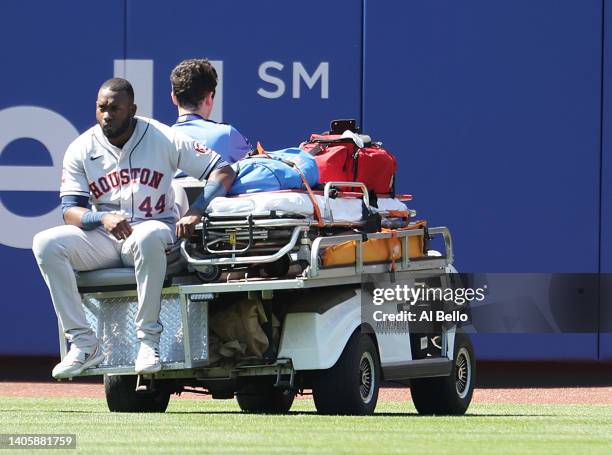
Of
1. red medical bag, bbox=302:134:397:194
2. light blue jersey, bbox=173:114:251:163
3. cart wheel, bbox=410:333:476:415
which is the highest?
light blue jersey, bbox=173:114:251:163

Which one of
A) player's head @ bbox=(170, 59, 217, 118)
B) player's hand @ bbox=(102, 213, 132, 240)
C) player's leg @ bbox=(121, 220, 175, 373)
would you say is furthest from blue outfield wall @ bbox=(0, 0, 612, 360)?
player's leg @ bbox=(121, 220, 175, 373)

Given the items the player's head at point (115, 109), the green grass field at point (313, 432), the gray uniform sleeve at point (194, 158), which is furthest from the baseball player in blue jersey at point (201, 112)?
the green grass field at point (313, 432)

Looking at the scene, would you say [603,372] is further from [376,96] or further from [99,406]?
[99,406]

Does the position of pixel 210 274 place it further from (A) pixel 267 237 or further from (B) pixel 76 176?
(B) pixel 76 176

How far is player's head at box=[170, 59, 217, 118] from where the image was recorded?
30.5 ft

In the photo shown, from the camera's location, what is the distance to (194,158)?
891 centimetres

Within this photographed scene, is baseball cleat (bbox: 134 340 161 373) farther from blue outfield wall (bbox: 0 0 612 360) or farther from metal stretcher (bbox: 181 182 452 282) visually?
blue outfield wall (bbox: 0 0 612 360)

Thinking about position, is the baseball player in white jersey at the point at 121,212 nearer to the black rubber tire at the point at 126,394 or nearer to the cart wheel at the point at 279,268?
the cart wheel at the point at 279,268

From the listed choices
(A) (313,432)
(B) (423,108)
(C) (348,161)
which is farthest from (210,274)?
(B) (423,108)

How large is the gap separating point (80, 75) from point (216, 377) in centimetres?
612

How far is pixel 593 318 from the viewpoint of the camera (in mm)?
14055

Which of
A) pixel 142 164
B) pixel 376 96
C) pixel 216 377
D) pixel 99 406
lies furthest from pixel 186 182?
pixel 376 96

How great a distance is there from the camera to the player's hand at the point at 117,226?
8.59m

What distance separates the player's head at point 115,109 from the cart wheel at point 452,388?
2681 mm
